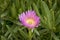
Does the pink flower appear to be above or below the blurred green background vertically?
below

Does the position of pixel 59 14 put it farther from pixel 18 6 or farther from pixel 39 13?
pixel 18 6

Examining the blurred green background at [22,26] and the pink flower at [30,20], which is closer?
the pink flower at [30,20]

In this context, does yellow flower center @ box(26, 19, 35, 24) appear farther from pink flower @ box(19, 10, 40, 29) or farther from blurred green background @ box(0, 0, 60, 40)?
blurred green background @ box(0, 0, 60, 40)

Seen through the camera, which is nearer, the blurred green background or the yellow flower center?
the yellow flower center

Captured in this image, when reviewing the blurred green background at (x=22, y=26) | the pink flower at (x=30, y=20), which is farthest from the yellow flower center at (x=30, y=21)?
the blurred green background at (x=22, y=26)

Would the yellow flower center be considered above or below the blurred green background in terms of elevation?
below

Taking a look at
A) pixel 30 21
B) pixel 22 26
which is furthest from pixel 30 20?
pixel 22 26

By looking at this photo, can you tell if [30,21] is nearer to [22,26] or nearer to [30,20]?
[30,20]

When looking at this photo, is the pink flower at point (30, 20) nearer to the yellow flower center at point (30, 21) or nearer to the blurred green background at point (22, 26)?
the yellow flower center at point (30, 21)

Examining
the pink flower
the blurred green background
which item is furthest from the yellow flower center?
the blurred green background
